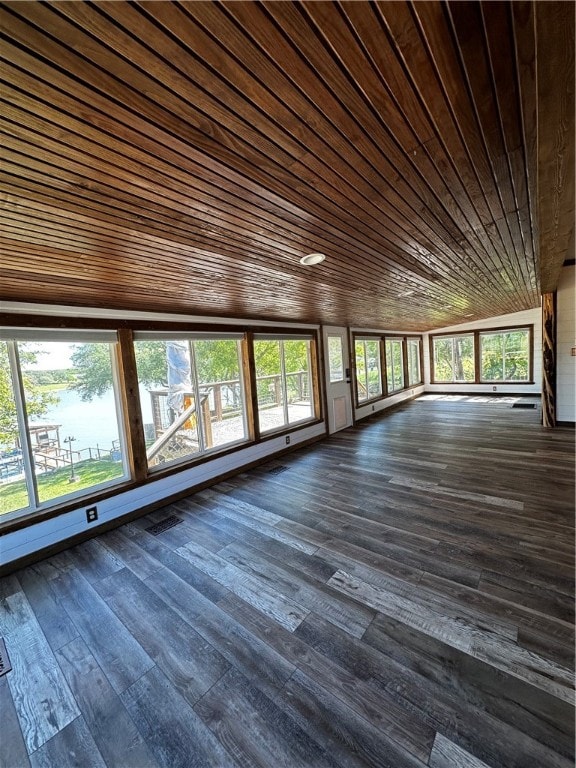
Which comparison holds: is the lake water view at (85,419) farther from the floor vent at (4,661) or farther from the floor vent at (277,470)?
the floor vent at (277,470)

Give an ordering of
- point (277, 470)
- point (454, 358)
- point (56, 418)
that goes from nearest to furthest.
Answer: point (56, 418) < point (277, 470) < point (454, 358)

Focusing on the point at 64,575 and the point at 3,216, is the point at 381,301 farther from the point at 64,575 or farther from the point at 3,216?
the point at 64,575

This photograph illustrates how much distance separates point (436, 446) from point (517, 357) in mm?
6378

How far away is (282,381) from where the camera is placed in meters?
5.83

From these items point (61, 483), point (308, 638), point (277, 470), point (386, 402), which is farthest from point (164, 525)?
point (386, 402)

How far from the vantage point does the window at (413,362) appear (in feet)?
34.9

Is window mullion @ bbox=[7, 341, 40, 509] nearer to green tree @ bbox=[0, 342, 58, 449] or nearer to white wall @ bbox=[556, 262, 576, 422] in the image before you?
green tree @ bbox=[0, 342, 58, 449]

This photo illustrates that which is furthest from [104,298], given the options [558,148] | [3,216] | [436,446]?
[436,446]

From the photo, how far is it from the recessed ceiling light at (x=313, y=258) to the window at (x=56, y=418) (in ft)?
7.53

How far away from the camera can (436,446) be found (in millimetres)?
5316

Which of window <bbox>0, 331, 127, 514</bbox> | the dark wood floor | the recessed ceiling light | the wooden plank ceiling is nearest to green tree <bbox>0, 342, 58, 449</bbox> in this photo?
window <bbox>0, 331, 127, 514</bbox>

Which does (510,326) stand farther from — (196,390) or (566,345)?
(196,390)

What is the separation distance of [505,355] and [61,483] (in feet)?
36.9

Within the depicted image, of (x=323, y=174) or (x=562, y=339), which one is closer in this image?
(x=323, y=174)
